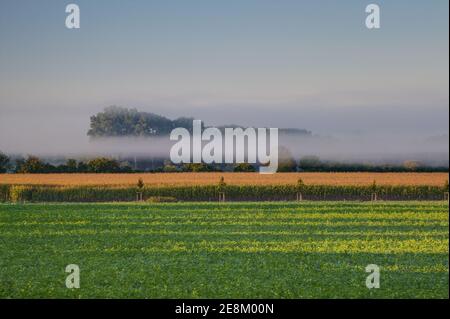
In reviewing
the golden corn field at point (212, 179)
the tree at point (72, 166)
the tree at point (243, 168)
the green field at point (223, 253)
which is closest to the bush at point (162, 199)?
the golden corn field at point (212, 179)

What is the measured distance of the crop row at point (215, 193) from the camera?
1966 inches

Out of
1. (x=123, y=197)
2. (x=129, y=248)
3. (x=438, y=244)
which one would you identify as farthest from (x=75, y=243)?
(x=123, y=197)

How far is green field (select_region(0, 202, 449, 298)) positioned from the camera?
15.8 meters

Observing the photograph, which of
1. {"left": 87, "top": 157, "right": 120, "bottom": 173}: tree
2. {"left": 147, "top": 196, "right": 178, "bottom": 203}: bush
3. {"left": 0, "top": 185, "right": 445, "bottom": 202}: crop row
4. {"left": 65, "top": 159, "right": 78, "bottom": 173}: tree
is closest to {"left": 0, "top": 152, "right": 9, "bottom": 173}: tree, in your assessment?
{"left": 0, "top": 185, "right": 445, "bottom": 202}: crop row

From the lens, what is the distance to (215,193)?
5006 centimetres

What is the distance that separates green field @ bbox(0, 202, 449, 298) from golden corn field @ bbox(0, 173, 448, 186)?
46.7 ft

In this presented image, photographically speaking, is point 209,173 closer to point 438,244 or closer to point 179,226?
point 179,226

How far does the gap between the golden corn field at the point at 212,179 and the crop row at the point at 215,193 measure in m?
0.31
